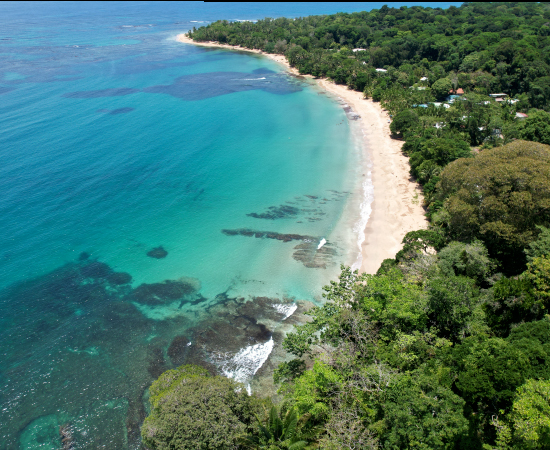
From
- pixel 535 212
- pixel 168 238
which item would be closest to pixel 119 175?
pixel 168 238

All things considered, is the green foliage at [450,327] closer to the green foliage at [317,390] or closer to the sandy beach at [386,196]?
the green foliage at [317,390]

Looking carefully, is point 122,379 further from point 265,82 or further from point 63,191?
point 265,82

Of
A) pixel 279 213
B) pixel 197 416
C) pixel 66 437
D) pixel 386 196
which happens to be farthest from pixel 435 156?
pixel 66 437

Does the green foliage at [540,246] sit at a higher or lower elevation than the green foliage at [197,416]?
higher

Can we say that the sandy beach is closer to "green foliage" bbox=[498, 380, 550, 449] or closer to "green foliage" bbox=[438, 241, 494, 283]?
"green foliage" bbox=[438, 241, 494, 283]

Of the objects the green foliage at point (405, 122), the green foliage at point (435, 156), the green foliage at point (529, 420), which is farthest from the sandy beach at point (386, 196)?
the green foliage at point (529, 420)

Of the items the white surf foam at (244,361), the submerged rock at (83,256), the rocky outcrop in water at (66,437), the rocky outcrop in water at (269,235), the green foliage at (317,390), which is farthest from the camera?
the rocky outcrop in water at (269,235)
